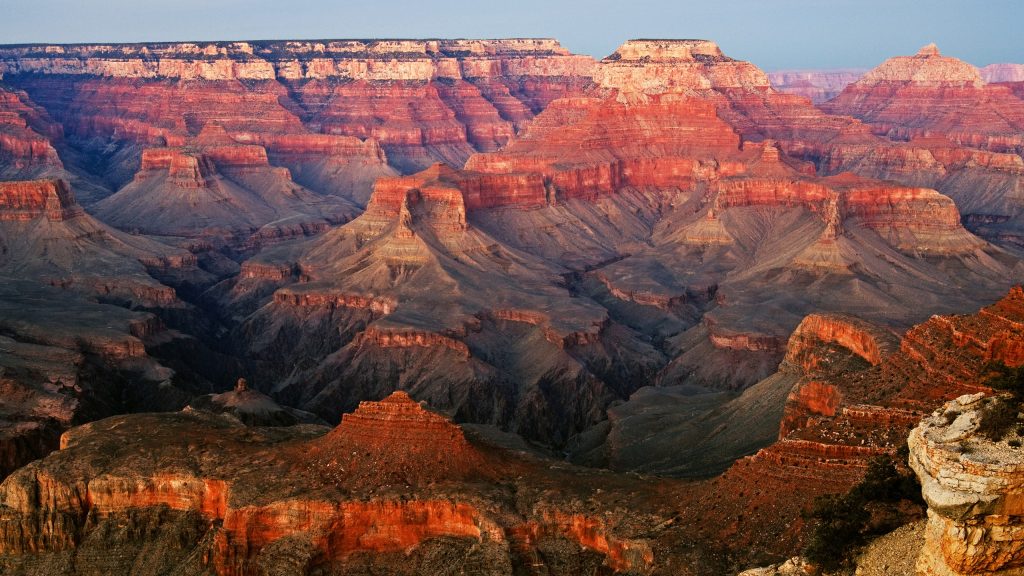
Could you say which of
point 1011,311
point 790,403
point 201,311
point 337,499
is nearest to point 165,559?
point 337,499

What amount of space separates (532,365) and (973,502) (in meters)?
86.2

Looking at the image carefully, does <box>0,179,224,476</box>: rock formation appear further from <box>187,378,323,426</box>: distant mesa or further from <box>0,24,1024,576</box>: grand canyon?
<box>187,378,323,426</box>: distant mesa

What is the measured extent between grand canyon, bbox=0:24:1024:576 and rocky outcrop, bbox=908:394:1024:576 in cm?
7

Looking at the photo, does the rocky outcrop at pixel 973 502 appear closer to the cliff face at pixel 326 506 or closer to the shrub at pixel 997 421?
the shrub at pixel 997 421

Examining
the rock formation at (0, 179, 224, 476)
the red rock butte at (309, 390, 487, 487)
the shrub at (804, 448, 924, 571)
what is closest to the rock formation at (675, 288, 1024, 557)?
the shrub at (804, 448, 924, 571)

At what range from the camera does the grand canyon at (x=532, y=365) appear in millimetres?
44094

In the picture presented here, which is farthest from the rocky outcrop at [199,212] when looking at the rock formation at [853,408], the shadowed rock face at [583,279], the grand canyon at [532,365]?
the rock formation at [853,408]

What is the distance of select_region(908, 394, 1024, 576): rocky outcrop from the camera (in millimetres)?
23234

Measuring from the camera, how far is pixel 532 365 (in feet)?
357

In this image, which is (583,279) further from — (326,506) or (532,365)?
(326,506)

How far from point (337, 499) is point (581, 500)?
9839 millimetres

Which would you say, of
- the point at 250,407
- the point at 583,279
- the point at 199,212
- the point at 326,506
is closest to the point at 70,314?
the point at 250,407

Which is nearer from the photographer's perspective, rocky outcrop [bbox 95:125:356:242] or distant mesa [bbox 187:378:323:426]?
distant mesa [bbox 187:378:323:426]

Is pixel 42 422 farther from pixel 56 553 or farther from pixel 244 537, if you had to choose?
pixel 244 537
